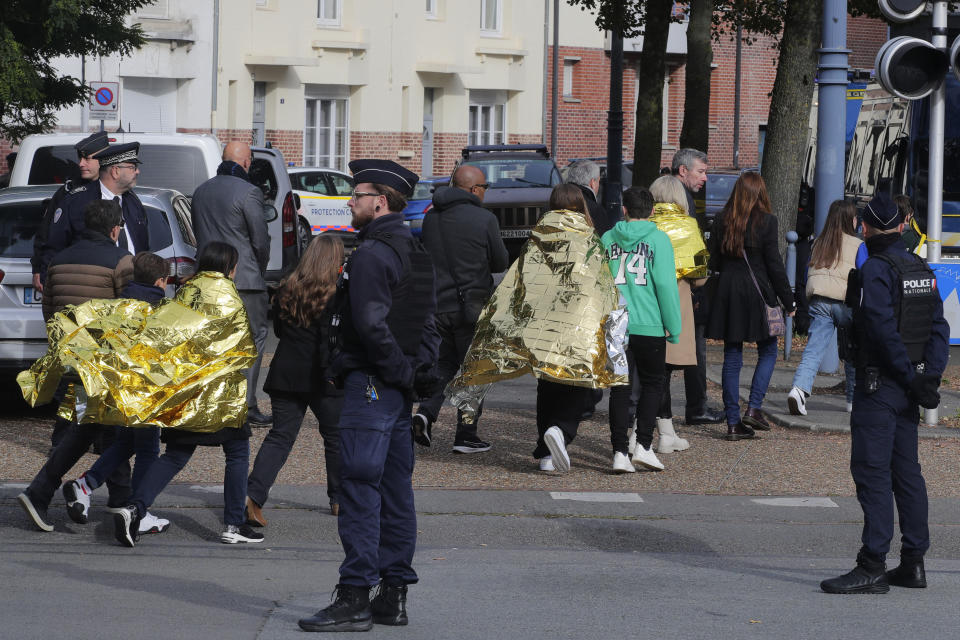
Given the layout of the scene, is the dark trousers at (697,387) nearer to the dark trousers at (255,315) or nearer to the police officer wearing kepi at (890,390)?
the dark trousers at (255,315)

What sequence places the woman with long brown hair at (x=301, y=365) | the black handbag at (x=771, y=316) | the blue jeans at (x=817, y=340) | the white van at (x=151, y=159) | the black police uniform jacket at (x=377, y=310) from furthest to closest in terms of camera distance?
1. the white van at (x=151, y=159)
2. the blue jeans at (x=817, y=340)
3. the black handbag at (x=771, y=316)
4. the woman with long brown hair at (x=301, y=365)
5. the black police uniform jacket at (x=377, y=310)

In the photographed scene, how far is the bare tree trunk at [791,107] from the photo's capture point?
54.1 feet

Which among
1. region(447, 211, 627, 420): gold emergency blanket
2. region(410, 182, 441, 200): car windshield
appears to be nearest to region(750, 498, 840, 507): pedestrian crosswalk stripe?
region(447, 211, 627, 420): gold emergency blanket

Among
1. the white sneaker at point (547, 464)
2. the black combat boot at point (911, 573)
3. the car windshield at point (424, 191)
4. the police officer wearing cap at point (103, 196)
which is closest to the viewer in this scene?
the black combat boot at point (911, 573)

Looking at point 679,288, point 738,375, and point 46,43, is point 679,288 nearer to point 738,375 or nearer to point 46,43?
point 738,375

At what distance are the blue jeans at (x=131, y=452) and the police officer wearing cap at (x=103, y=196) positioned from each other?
195 centimetres

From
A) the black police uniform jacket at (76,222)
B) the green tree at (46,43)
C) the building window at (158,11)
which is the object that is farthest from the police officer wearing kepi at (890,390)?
the building window at (158,11)

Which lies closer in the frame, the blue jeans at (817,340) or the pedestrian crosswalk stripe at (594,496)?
the pedestrian crosswalk stripe at (594,496)

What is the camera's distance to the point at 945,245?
65.3 feet

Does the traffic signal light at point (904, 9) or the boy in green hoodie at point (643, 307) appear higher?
the traffic signal light at point (904, 9)

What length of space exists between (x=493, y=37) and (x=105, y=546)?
34881 mm

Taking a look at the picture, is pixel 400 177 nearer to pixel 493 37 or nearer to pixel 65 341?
pixel 65 341

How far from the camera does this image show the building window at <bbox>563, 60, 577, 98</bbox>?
4375 cm

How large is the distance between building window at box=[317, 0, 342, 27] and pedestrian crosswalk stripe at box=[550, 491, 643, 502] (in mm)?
30698
